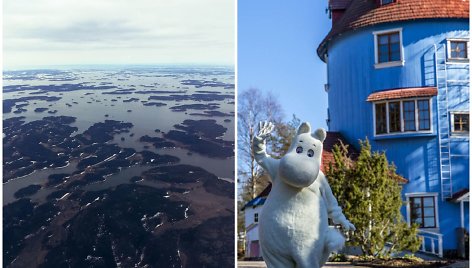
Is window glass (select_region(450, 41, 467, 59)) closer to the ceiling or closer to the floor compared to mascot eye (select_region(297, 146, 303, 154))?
closer to the ceiling

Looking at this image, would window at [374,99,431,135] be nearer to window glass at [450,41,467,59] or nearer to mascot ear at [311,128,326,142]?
window glass at [450,41,467,59]

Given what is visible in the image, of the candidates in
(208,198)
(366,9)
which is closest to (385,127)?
(366,9)

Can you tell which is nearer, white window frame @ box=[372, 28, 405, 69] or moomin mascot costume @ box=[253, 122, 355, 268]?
moomin mascot costume @ box=[253, 122, 355, 268]

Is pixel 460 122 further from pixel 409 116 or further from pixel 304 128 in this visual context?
pixel 304 128

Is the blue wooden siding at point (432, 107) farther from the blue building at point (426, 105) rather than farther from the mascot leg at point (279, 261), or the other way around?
the mascot leg at point (279, 261)

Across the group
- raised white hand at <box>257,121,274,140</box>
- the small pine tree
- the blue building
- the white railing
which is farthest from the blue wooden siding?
raised white hand at <box>257,121,274,140</box>

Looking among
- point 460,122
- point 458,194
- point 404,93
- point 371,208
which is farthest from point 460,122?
point 371,208

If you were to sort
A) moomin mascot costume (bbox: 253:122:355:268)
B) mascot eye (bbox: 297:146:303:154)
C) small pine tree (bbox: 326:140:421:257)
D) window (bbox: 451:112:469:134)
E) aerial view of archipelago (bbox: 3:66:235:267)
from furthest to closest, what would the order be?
1. window (bbox: 451:112:469:134)
2. aerial view of archipelago (bbox: 3:66:235:267)
3. small pine tree (bbox: 326:140:421:257)
4. mascot eye (bbox: 297:146:303:154)
5. moomin mascot costume (bbox: 253:122:355:268)
